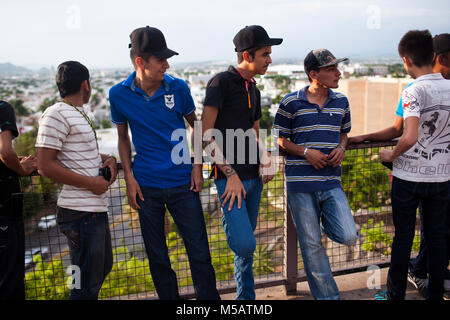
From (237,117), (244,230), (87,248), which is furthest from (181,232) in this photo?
(237,117)

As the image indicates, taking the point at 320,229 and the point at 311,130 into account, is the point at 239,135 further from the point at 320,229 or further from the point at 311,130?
the point at 320,229

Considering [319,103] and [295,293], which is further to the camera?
[295,293]

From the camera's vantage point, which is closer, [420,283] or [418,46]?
[418,46]

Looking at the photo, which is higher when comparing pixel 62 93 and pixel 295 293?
pixel 62 93

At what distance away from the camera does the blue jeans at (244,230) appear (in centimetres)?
264

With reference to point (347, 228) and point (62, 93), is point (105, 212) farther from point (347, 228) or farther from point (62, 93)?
point (347, 228)

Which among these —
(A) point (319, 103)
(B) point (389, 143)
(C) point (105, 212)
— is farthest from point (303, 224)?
(C) point (105, 212)

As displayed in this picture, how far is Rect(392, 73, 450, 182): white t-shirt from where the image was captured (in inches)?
105

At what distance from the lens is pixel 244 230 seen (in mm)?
2641

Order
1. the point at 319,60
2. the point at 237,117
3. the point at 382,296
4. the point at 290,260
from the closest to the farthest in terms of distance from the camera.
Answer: the point at 237,117 → the point at 319,60 → the point at 382,296 → the point at 290,260

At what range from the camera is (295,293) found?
11.3ft

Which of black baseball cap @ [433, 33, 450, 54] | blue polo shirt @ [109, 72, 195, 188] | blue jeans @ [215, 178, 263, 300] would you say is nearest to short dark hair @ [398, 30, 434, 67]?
black baseball cap @ [433, 33, 450, 54]

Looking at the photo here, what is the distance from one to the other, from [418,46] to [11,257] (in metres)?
3.28
